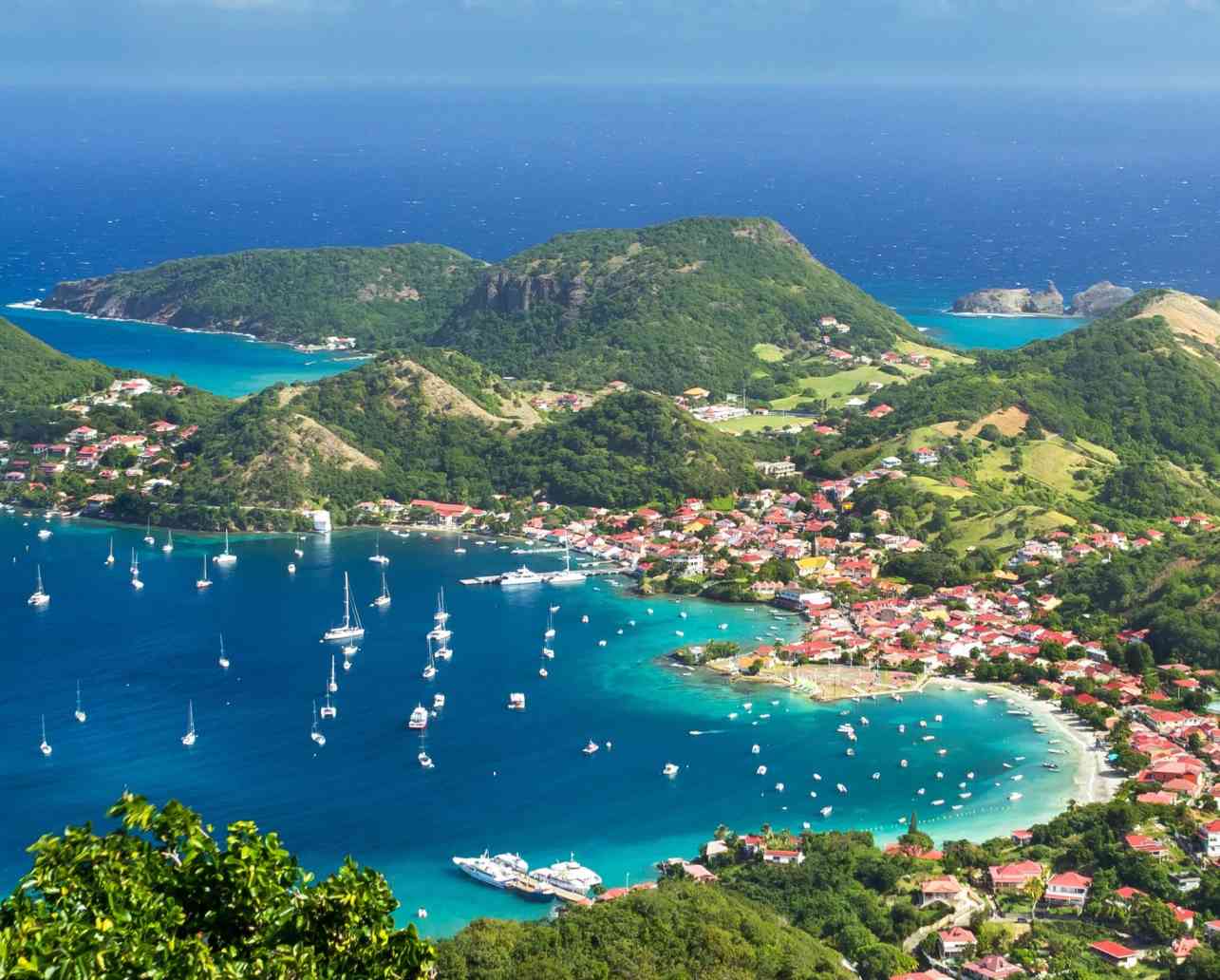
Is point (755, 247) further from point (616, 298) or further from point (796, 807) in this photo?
point (796, 807)

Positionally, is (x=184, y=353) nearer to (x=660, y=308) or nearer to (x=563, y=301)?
(x=563, y=301)

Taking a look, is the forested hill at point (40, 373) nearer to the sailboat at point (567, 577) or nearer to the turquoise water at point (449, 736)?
the turquoise water at point (449, 736)

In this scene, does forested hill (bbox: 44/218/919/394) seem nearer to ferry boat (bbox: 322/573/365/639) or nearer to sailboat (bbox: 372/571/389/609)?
sailboat (bbox: 372/571/389/609)

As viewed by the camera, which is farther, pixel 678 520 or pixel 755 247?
pixel 755 247

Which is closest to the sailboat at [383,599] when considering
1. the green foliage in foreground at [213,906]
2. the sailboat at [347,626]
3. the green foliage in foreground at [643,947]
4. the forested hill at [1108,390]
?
the sailboat at [347,626]

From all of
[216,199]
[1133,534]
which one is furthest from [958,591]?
[216,199]

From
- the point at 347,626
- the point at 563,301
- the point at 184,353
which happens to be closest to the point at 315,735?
the point at 347,626
